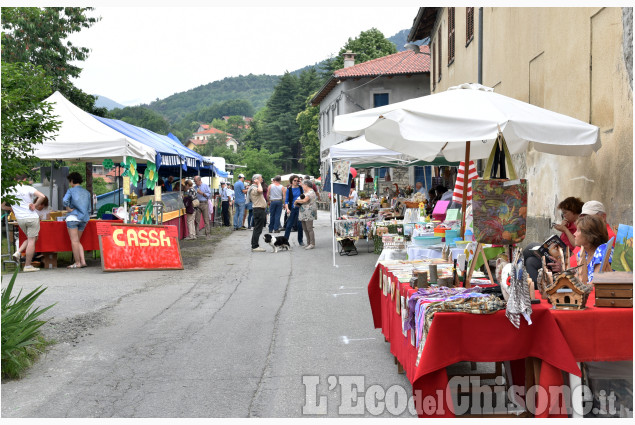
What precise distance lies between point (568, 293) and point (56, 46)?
103ft

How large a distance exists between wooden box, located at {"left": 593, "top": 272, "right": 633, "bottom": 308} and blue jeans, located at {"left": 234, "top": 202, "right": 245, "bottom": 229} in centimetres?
2062

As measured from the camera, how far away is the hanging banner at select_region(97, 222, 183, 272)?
12539 millimetres

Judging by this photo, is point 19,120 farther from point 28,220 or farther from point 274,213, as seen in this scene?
point 274,213

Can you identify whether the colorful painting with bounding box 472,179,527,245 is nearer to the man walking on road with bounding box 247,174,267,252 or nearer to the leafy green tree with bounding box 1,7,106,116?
the man walking on road with bounding box 247,174,267,252

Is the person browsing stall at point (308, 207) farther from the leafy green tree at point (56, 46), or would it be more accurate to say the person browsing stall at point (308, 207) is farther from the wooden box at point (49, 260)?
the leafy green tree at point (56, 46)

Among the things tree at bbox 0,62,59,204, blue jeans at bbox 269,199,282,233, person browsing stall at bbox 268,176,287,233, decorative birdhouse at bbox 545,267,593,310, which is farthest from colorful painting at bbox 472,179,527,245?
blue jeans at bbox 269,199,282,233

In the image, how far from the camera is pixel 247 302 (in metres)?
9.65

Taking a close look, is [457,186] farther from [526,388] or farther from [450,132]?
[526,388]

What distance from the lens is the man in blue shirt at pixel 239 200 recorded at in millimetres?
23703

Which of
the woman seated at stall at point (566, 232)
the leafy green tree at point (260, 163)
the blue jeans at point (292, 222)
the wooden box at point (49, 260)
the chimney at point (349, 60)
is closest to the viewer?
the woman seated at stall at point (566, 232)

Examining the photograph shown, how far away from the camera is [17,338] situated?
6102 millimetres

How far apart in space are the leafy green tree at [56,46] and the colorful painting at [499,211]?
2750 centimetres

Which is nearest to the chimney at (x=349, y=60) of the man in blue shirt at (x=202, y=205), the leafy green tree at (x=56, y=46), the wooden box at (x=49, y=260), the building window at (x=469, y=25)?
the leafy green tree at (x=56, y=46)

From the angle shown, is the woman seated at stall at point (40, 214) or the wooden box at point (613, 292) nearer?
the wooden box at point (613, 292)
